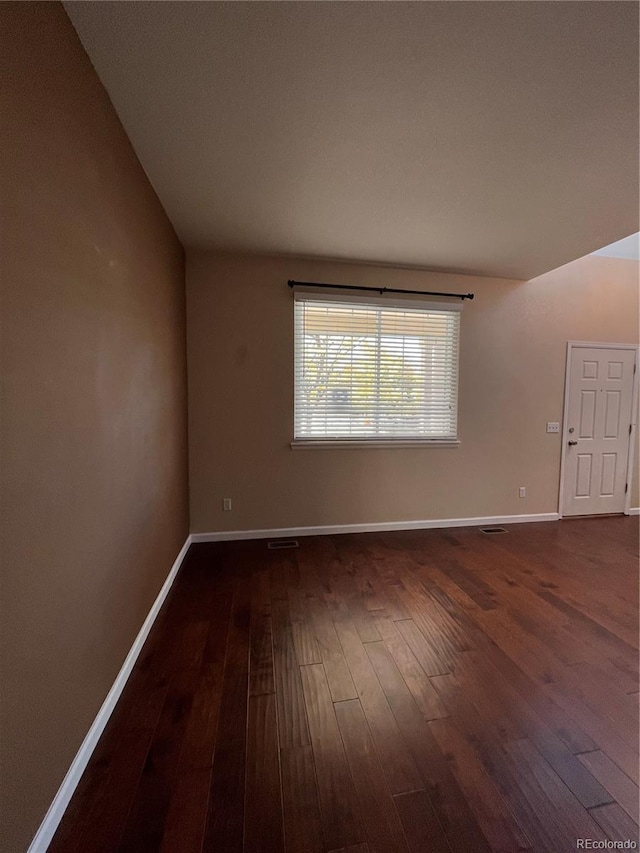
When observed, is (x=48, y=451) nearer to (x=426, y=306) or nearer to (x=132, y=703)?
(x=132, y=703)

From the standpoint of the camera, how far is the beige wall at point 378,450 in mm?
2996

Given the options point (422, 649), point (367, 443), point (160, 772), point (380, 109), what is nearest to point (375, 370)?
point (367, 443)

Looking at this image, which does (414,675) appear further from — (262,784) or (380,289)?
(380,289)

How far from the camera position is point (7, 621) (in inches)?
31.7

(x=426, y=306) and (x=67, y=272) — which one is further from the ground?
(x=426, y=306)

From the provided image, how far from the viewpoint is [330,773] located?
1143mm

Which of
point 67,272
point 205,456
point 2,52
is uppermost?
point 2,52

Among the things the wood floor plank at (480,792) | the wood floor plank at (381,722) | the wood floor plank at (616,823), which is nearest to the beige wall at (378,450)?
the wood floor plank at (381,722)

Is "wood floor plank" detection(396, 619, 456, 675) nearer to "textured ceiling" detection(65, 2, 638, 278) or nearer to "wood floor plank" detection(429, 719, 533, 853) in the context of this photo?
"wood floor plank" detection(429, 719, 533, 853)

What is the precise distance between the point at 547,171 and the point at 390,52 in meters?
1.19

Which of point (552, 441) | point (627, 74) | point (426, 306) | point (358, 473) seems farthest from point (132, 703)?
point (552, 441)

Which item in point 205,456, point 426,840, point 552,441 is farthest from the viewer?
point 552,441

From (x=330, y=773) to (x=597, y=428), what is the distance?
4345 mm

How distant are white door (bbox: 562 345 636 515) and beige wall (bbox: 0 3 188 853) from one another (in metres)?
4.35
